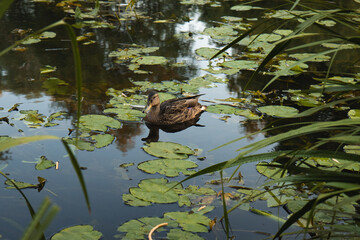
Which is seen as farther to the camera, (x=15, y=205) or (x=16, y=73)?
(x=16, y=73)

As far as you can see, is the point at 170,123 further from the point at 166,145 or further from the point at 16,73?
the point at 16,73

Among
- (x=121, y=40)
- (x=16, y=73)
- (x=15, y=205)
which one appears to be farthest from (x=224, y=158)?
(x=121, y=40)

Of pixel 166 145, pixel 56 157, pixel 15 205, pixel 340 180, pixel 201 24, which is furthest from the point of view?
Answer: pixel 201 24

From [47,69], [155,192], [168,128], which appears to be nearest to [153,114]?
[168,128]

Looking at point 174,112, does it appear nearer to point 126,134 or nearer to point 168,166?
point 126,134

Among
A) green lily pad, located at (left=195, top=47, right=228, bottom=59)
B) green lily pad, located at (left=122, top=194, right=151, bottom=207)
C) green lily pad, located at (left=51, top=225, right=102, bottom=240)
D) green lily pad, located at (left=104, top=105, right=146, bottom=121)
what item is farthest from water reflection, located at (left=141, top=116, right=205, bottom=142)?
green lily pad, located at (left=195, top=47, right=228, bottom=59)

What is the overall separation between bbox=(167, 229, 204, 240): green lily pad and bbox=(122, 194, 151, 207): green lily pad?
0.41 meters

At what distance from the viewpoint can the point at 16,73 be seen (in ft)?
19.4

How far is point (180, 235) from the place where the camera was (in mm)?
2945

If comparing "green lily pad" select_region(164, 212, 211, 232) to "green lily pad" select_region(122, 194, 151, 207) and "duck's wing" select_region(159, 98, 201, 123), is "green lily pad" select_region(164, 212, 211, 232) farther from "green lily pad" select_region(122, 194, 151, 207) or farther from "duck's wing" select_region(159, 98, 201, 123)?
"duck's wing" select_region(159, 98, 201, 123)

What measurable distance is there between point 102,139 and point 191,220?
153 centimetres

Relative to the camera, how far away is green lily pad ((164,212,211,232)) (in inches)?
119

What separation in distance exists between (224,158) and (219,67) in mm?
2496

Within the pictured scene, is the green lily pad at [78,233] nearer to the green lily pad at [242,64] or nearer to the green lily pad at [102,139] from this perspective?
the green lily pad at [102,139]
